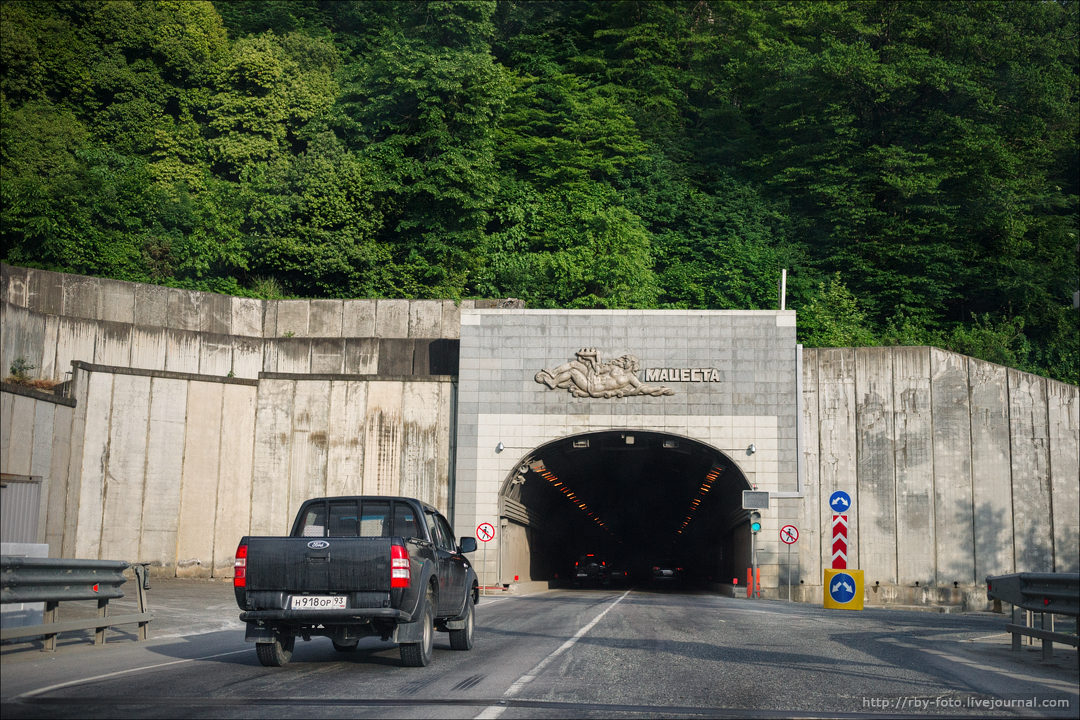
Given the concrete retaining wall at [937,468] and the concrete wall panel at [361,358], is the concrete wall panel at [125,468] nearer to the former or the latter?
the concrete wall panel at [361,358]

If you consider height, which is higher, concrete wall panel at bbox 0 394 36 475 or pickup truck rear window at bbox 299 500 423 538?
concrete wall panel at bbox 0 394 36 475

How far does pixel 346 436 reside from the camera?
37500 millimetres

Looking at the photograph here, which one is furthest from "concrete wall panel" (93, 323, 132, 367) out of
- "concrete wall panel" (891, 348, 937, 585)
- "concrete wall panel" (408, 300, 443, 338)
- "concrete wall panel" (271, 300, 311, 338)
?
"concrete wall panel" (891, 348, 937, 585)

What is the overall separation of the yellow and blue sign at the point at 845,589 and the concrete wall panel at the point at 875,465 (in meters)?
9.01

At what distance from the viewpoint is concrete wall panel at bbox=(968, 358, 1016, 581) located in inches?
1411

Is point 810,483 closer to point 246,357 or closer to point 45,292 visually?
point 246,357

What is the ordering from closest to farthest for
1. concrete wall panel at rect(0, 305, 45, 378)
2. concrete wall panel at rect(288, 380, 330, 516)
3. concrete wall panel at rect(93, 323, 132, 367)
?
concrete wall panel at rect(0, 305, 45, 378)
concrete wall panel at rect(93, 323, 132, 367)
concrete wall panel at rect(288, 380, 330, 516)

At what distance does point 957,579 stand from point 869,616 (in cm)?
1358

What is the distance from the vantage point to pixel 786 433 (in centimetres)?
3678

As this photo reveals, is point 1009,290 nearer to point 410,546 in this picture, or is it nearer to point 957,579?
point 957,579

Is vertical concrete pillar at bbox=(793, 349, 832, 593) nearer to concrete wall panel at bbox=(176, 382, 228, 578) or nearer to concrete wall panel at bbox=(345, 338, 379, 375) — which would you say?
concrete wall panel at bbox=(345, 338, 379, 375)

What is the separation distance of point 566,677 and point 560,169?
46516 mm

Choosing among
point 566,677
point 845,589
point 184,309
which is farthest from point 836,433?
point 566,677

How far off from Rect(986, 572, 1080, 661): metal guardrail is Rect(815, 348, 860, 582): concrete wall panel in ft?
72.1
